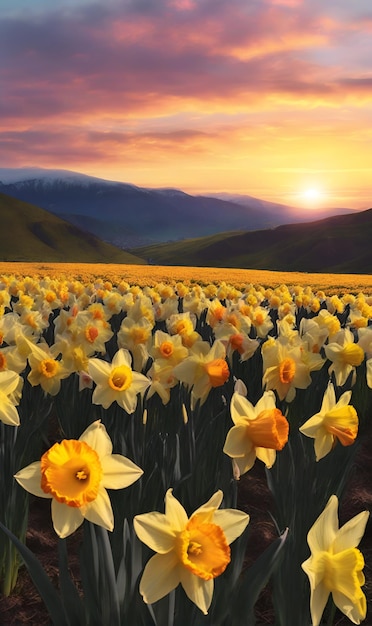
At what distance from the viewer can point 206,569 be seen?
5.56 feet

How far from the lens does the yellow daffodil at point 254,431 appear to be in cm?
243

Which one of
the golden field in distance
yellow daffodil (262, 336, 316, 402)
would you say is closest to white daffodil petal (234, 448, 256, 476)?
yellow daffodil (262, 336, 316, 402)

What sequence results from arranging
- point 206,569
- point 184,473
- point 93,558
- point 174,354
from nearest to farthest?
point 206,569 → point 93,558 → point 184,473 → point 174,354

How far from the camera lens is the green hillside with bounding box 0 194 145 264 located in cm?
15688

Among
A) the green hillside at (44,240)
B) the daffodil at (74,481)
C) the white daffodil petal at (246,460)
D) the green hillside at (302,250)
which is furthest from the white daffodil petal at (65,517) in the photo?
the green hillside at (44,240)

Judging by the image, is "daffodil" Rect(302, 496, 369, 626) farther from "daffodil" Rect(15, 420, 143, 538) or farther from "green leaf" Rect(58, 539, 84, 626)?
"green leaf" Rect(58, 539, 84, 626)

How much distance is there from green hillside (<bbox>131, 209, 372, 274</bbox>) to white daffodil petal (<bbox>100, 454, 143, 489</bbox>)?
146084mm

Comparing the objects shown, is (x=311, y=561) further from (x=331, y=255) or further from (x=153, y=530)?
(x=331, y=255)

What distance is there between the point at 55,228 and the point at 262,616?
7348 inches

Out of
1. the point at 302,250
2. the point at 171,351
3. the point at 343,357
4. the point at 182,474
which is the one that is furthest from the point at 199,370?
the point at 302,250

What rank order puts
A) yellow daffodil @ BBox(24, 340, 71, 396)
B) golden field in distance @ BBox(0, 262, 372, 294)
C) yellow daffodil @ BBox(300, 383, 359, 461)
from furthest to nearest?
golden field in distance @ BBox(0, 262, 372, 294) < yellow daffodil @ BBox(24, 340, 71, 396) < yellow daffodil @ BBox(300, 383, 359, 461)

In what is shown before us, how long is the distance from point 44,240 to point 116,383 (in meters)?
174

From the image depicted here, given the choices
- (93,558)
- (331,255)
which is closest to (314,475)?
(93,558)

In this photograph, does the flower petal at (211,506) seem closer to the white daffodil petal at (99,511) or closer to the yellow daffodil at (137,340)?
the white daffodil petal at (99,511)
